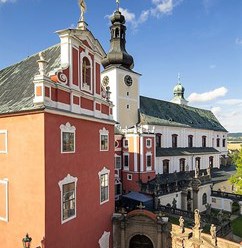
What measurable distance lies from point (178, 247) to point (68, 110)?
41.6 ft

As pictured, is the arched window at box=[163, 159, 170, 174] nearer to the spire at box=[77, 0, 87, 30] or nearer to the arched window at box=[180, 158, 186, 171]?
the arched window at box=[180, 158, 186, 171]

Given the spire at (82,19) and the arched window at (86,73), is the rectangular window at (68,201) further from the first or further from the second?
the spire at (82,19)

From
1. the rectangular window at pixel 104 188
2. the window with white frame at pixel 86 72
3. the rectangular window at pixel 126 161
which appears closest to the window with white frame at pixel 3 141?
the window with white frame at pixel 86 72

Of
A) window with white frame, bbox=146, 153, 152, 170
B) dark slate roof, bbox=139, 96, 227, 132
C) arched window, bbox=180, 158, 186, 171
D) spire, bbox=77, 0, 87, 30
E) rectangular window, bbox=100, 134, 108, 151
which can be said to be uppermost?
spire, bbox=77, 0, 87, 30

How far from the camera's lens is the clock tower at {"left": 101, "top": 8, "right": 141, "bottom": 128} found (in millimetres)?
35188

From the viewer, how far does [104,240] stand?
17.2m

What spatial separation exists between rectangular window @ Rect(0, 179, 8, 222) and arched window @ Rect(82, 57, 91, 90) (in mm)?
7168

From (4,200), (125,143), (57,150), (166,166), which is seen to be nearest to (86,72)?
(57,150)

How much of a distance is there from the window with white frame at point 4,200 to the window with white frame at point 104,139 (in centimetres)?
652

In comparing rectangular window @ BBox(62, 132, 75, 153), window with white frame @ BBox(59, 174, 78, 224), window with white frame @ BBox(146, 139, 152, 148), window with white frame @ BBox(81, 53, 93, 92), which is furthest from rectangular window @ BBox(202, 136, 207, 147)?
rectangular window @ BBox(62, 132, 75, 153)

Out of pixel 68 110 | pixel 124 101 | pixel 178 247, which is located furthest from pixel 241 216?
pixel 68 110

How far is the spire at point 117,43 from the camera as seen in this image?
35.7 meters

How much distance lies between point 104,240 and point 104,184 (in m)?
3.87

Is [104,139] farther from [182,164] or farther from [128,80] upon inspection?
[182,164]
